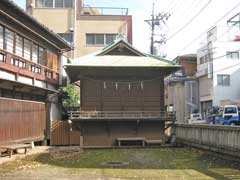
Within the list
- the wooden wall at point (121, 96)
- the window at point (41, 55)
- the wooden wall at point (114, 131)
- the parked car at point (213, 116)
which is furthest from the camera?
the parked car at point (213, 116)

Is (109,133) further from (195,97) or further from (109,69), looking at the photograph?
(195,97)

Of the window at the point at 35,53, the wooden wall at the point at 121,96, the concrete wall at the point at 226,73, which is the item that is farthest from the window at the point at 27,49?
the concrete wall at the point at 226,73

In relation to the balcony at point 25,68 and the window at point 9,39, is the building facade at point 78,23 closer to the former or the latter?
the balcony at point 25,68

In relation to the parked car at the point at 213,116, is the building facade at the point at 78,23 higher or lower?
higher

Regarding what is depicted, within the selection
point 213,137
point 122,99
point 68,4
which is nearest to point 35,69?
point 122,99

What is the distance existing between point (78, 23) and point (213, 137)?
30.7 m

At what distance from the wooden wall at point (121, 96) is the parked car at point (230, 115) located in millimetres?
14211

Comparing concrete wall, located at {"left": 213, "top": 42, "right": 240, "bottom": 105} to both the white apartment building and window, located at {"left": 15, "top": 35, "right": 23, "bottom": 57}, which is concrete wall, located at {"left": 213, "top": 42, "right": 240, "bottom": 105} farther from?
window, located at {"left": 15, "top": 35, "right": 23, "bottom": 57}

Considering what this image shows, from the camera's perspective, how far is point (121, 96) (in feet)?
91.5

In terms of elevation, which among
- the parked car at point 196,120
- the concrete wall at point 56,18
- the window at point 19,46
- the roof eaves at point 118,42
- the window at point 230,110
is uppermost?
the concrete wall at point 56,18

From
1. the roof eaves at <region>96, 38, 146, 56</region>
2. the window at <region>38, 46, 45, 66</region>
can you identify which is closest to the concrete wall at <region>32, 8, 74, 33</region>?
the window at <region>38, 46, 45, 66</region>

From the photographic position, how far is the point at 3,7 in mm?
20219

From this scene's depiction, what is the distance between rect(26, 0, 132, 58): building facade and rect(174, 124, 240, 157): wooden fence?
22.9 m

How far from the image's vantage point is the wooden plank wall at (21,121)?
19.5 m
